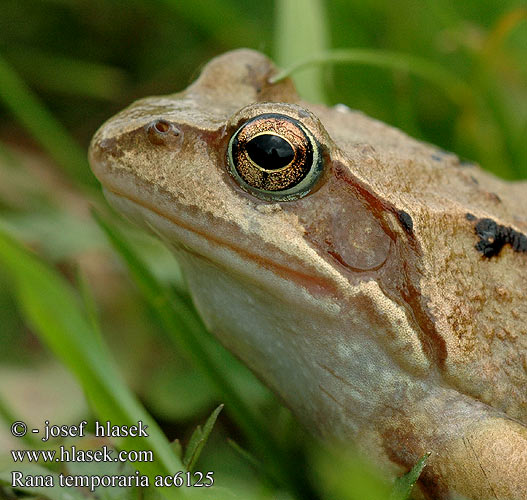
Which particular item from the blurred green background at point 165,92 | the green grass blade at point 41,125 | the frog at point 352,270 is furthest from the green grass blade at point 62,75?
the frog at point 352,270

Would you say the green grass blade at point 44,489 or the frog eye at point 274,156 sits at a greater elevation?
the frog eye at point 274,156

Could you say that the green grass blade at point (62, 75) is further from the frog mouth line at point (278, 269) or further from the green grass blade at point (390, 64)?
the frog mouth line at point (278, 269)

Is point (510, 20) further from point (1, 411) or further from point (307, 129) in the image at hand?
point (1, 411)

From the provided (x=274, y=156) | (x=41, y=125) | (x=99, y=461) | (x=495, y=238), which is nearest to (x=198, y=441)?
(x=99, y=461)

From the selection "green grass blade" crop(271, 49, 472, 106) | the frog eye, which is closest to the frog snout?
the frog eye

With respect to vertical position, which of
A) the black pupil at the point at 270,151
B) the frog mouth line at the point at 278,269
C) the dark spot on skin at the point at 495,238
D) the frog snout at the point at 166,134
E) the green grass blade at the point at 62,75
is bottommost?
the frog mouth line at the point at 278,269

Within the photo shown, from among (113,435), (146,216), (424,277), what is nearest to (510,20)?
(424,277)
